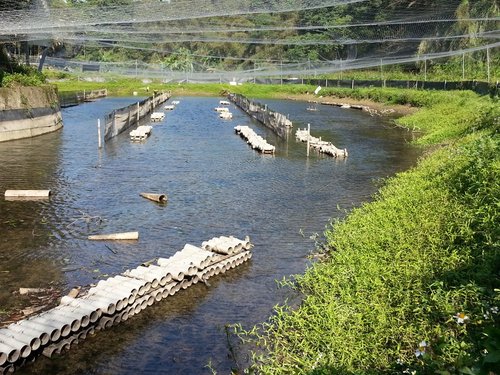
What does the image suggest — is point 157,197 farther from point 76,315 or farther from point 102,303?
point 76,315

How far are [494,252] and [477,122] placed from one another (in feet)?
63.3

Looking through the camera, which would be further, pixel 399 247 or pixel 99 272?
pixel 99 272

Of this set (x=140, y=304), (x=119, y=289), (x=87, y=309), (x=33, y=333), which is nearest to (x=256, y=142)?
(x=140, y=304)

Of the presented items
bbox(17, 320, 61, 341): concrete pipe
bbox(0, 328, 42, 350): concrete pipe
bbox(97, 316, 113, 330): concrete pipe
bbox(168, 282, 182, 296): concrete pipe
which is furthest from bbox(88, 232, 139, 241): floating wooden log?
bbox(0, 328, 42, 350): concrete pipe

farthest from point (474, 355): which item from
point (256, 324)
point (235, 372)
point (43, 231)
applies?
point (43, 231)

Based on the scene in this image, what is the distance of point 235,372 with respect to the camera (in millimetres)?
8664

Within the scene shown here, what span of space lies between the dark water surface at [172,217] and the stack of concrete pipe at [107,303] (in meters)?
0.20

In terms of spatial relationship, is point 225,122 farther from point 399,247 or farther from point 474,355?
point 474,355

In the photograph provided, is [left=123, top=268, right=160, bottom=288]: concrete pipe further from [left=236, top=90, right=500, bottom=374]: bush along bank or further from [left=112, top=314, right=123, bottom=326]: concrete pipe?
[left=236, top=90, right=500, bottom=374]: bush along bank

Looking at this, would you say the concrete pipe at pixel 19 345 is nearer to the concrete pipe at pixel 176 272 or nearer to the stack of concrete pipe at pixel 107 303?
the stack of concrete pipe at pixel 107 303

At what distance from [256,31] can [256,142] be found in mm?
53076

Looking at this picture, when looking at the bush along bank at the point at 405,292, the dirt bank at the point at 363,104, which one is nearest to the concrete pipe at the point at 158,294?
the bush along bank at the point at 405,292

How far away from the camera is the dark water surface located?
32.8 feet

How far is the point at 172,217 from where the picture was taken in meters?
17.7
